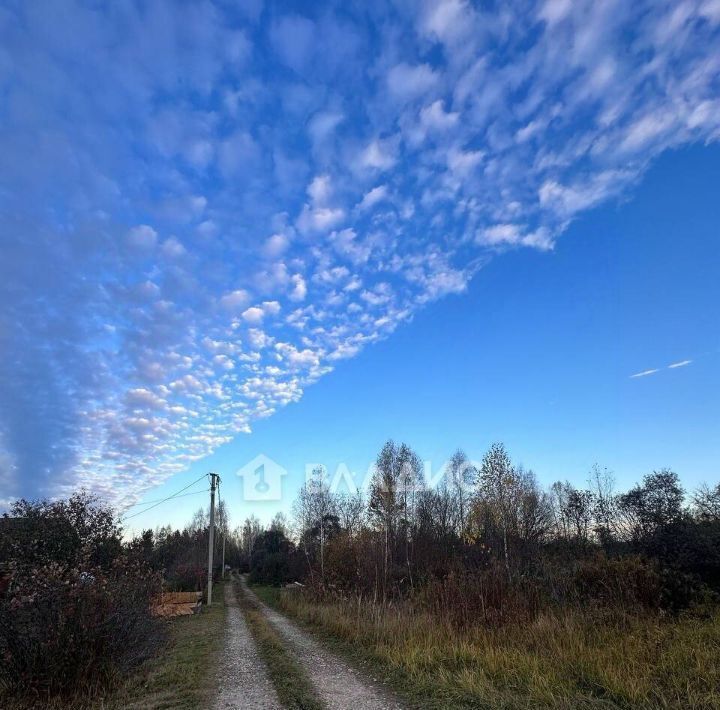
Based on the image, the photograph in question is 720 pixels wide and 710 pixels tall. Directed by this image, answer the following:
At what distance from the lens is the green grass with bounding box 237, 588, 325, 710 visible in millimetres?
7434

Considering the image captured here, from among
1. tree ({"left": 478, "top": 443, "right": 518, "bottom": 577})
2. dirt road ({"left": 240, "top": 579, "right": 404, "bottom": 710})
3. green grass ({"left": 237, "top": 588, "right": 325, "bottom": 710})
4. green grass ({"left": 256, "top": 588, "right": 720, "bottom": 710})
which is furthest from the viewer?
tree ({"left": 478, "top": 443, "right": 518, "bottom": 577})

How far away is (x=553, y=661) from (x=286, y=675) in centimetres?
486

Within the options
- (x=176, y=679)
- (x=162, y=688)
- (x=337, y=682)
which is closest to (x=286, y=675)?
(x=337, y=682)

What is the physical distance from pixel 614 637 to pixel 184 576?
32.5 m

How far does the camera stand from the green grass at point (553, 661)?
21.0 ft

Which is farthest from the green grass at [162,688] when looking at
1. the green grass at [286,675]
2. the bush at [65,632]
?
the green grass at [286,675]

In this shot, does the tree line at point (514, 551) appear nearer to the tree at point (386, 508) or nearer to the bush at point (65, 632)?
the tree at point (386, 508)

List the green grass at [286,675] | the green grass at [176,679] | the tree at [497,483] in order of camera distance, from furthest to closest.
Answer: the tree at [497,483]
the green grass at [176,679]
the green grass at [286,675]

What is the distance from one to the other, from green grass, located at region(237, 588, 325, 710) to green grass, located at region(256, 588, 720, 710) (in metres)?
1.45

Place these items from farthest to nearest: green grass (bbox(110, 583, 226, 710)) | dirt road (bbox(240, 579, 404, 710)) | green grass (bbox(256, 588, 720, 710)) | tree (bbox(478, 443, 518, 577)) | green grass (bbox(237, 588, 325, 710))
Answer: tree (bbox(478, 443, 518, 577)) < green grass (bbox(110, 583, 226, 710)) < green grass (bbox(237, 588, 325, 710)) < dirt road (bbox(240, 579, 404, 710)) < green grass (bbox(256, 588, 720, 710))

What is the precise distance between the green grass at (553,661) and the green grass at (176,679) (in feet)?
10.6

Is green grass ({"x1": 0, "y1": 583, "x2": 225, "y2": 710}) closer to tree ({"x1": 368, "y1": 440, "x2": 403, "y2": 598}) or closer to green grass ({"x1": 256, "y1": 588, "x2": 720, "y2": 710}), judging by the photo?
green grass ({"x1": 256, "y1": 588, "x2": 720, "y2": 710})

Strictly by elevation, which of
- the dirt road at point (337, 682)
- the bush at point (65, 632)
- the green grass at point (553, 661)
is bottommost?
the dirt road at point (337, 682)

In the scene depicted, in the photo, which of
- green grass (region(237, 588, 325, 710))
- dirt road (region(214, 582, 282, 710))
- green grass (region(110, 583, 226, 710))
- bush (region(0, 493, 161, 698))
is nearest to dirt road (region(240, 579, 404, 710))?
green grass (region(237, 588, 325, 710))
